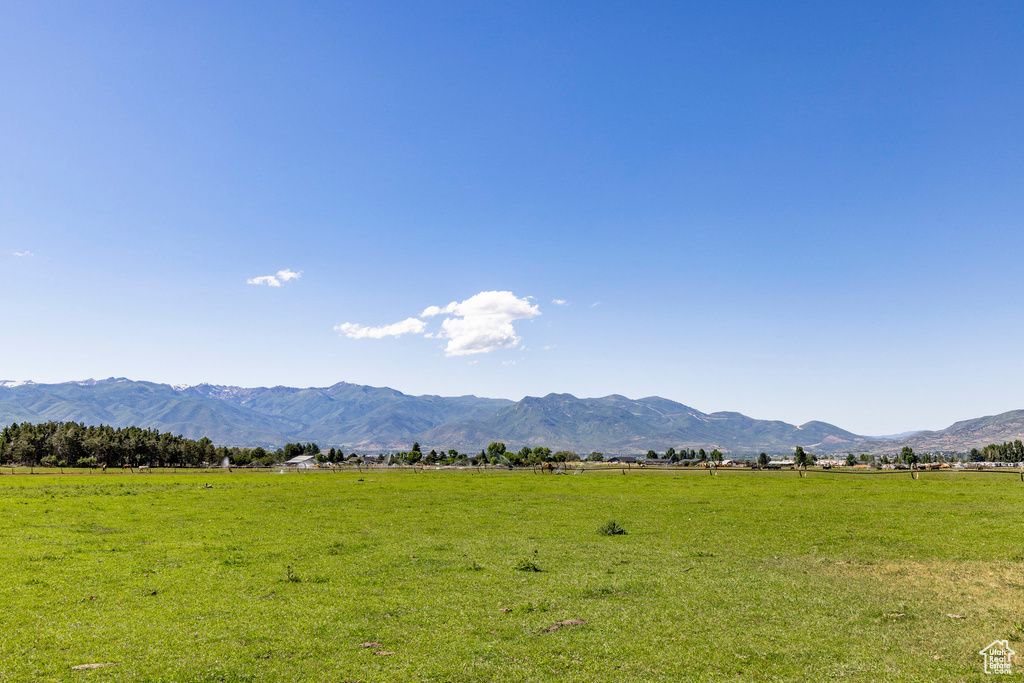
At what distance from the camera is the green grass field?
1252 cm

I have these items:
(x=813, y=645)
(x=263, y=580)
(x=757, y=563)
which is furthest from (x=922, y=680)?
(x=263, y=580)

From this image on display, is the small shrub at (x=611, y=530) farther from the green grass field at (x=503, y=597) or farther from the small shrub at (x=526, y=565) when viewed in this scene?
the small shrub at (x=526, y=565)

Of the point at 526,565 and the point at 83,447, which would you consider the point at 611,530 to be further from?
the point at 83,447

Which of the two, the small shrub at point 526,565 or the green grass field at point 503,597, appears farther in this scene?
the small shrub at point 526,565

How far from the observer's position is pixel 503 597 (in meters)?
18.2

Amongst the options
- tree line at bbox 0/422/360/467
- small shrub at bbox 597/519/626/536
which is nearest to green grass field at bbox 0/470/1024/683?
small shrub at bbox 597/519/626/536

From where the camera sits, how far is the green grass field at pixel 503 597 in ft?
41.1

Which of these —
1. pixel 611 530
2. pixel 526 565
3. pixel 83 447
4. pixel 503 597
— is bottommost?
pixel 83 447

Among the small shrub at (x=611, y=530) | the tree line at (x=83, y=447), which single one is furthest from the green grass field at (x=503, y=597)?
the tree line at (x=83, y=447)

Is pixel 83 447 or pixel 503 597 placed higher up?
pixel 503 597

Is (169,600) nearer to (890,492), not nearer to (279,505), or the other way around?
(279,505)

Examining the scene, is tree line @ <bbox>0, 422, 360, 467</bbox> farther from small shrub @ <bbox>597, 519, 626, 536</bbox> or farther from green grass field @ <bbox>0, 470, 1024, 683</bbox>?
small shrub @ <bbox>597, 519, 626, 536</bbox>

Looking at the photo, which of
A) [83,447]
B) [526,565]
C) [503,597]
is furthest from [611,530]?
[83,447]

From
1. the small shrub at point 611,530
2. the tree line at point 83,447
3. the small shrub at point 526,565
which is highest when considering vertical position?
the small shrub at point 526,565
